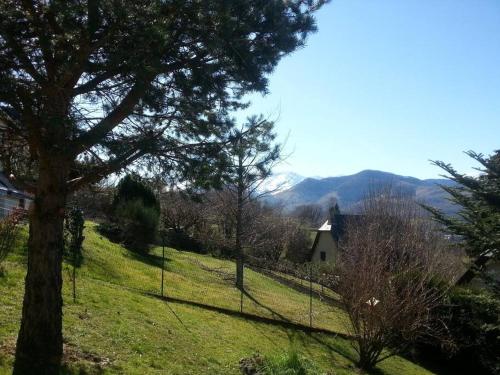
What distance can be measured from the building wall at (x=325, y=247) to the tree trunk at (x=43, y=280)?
35395mm

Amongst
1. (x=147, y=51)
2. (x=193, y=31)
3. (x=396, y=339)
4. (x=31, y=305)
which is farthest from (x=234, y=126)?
(x=396, y=339)

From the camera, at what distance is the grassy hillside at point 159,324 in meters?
7.19

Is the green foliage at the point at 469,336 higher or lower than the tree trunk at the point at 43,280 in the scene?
lower

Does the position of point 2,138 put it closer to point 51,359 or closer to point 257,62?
point 51,359

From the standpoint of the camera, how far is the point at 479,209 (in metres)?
9.49

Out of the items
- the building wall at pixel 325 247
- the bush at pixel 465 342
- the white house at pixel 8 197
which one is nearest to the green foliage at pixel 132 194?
the white house at pixel 8 197

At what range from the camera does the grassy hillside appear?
7191 mm

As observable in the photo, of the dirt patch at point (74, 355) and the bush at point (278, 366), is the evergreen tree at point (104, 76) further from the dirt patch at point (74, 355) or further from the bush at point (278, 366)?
the bush at point (278, 366)

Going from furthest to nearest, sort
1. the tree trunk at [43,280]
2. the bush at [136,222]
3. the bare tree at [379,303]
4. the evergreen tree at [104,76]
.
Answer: the bush at [136,222]
the bare tree at [379,303]
the tree trunk at [43,280]
the evergreen tree at [104,76]

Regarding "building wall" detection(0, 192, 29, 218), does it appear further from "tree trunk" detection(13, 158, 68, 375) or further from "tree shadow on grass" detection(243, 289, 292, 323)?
"tree trunk" detection(13, 158, 68, 375)

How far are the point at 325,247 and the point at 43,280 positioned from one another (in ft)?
123

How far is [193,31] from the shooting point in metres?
5.77

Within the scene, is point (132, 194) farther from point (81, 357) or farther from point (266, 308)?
point (81, 357)

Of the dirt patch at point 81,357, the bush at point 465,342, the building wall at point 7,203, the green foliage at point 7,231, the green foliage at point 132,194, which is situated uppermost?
the green foliage at point 132,194
